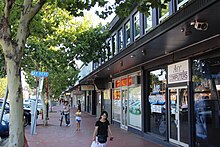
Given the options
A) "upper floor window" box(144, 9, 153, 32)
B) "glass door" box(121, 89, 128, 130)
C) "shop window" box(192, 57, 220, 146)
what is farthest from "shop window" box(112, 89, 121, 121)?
"shop window" box(192, 57, 220, 146)

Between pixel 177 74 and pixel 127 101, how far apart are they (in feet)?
24.0

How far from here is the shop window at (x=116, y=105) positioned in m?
20.3

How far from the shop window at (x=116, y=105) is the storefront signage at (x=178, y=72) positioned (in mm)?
8662

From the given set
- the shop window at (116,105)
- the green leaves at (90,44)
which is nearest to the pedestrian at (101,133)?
the green leaves at (90,44)

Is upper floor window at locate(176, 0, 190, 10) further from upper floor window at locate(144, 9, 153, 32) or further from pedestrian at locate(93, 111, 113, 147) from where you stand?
pedestrian at locate(93, 111, 113, 147)

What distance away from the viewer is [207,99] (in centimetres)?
943

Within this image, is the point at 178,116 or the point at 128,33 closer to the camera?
the point at 178,116

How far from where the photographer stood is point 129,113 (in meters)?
17.8

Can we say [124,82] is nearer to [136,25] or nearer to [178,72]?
[136,25]

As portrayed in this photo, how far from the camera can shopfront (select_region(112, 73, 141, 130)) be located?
52.9 feet

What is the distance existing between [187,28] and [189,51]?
3002 millimetres

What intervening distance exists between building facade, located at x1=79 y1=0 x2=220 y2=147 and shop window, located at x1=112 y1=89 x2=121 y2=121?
3.03 meters

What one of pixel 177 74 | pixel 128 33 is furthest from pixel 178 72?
pixel 128 33

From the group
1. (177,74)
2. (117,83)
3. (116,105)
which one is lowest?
(116,105)
